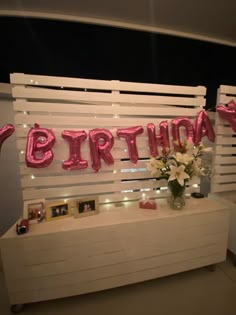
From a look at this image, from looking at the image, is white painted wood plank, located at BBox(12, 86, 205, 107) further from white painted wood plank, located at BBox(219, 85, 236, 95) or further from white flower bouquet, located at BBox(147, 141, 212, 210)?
white flower bouquet, located at BBox(147, 141, 212, 210)

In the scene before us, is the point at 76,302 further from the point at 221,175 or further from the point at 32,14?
the point at 32,14

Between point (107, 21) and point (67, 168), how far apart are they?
1.51 metres

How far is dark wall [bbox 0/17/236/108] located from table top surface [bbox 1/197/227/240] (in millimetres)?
1346

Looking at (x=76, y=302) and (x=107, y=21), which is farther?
(x=107, y=21)

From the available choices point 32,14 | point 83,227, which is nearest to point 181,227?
point 83,227

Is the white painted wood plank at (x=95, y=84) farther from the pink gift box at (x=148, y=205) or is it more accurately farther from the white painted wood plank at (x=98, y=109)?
the pink gift box at (x=148, y=205)

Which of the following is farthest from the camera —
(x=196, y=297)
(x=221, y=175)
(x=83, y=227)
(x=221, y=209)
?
(x=221, y=175)

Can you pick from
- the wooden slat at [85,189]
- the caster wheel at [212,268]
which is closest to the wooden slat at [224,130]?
the wooden slat at [85,189]

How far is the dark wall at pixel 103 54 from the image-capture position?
171 centimetres

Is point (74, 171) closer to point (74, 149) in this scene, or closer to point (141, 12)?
point (74, 149)

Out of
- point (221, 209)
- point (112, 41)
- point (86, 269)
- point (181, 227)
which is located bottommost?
point (86, 269)

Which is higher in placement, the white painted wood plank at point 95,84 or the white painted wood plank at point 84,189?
the white painted wood plank at point 95,84

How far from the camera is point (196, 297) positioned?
1467 mm

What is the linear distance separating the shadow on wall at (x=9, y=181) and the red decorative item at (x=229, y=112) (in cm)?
243
